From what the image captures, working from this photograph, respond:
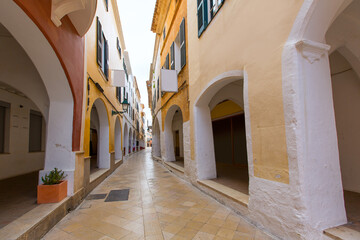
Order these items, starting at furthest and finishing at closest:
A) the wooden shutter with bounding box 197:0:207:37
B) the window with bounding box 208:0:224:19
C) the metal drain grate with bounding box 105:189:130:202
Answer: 1. the wooden shutter with bounding box 197:0:207:37
2. the metal drain grate with bounding box 105:189:130:202
3. the window with bounding box 208:0:224:19

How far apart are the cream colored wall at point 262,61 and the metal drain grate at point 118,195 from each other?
3381 millimetres

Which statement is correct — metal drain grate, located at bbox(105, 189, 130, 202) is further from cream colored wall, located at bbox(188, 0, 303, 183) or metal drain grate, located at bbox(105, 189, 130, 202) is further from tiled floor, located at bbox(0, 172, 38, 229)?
cream colored wall, located at bbox(188, 0, 303, 183)

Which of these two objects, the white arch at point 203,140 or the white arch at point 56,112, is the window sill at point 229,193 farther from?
the white arch at point 56,112

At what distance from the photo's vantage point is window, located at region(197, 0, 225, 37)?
4.57m

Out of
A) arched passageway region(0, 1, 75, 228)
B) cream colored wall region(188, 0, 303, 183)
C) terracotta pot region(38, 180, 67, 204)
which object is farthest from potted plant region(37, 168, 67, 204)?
cream colored wall region(188, 0, 303, 183)

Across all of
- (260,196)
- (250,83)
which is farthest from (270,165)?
(250,83)

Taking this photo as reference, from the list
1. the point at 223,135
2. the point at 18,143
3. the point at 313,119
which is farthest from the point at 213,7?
the point at 18,143

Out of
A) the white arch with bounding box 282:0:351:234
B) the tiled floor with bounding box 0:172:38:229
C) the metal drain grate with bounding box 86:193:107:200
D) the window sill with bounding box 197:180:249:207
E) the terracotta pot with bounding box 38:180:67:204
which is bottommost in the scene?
the metal drain grate with bounding box 86:193:107:200

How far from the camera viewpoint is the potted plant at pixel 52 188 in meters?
3.31

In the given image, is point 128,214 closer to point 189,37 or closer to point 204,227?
point 204,227

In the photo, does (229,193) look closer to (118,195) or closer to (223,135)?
(118,195)

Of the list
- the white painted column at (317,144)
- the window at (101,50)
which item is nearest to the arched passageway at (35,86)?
the window at (101,50)

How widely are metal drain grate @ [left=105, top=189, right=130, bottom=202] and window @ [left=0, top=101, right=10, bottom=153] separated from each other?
4.49 metres

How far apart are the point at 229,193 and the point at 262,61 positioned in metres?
2.67
